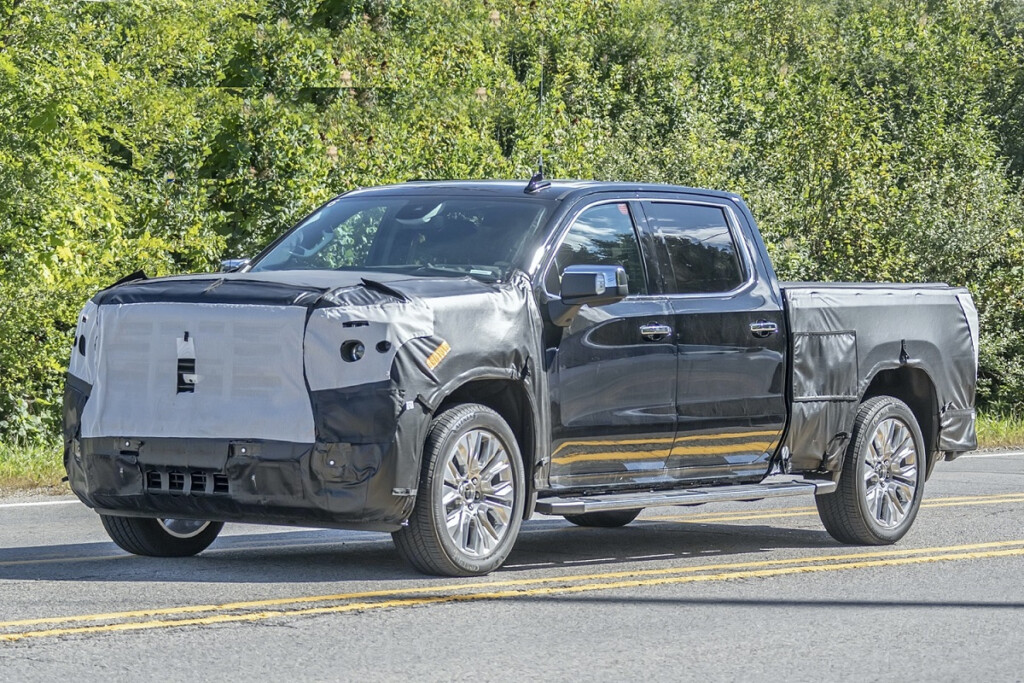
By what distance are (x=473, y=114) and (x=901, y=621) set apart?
20.8 m

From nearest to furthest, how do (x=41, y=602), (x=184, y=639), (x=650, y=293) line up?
(x=184, y=639) < (x=41, y=602) < (x=650, y=293)

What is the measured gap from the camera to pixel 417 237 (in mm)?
8797

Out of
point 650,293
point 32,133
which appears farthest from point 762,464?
point 32,133

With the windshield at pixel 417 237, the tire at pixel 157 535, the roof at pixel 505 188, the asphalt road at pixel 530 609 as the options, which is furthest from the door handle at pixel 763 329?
the tire at pixel 157 535

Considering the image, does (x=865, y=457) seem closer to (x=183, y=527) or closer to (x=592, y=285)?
(x=592, y=285)

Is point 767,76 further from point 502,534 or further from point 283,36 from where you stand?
point 502,534

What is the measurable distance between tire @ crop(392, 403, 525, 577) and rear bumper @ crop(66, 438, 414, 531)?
0.20 meters

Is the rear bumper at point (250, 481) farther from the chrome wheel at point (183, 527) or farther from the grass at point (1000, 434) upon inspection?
the grass at point (1000, 434)

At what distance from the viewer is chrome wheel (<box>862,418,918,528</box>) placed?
10117 millimetres

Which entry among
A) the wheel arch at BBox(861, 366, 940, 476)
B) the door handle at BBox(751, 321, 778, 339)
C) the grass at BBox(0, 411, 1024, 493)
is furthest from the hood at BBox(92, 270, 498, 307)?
the grass at BBox(0, 411, 1024, 493)

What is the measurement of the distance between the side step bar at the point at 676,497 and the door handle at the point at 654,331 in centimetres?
81

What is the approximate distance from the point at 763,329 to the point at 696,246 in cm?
60

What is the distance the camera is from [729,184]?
91.6ft

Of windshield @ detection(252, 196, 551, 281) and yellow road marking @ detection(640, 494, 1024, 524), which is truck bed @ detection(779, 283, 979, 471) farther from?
windshield @ detection(252, 196, 551, 281)
